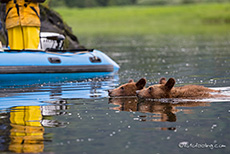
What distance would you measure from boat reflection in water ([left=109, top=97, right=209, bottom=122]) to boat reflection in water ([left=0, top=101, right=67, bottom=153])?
1179 mm

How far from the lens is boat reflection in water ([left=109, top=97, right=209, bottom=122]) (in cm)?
796

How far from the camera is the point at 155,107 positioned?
8898 millimetres

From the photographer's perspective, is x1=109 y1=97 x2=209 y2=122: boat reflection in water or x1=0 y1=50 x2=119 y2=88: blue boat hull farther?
x1=0 y1=50 x2=119 y2=88: blue boat hull

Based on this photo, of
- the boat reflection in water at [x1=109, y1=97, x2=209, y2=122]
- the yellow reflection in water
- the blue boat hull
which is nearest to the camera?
the yellow reflection in water

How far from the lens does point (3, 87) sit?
11812mm

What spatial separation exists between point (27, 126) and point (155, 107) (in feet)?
8.62

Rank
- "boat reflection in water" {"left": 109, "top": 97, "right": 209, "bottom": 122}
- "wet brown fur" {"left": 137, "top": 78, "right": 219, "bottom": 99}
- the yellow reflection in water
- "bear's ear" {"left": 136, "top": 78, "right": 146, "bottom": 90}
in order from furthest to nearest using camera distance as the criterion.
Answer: "bear's ear" {"left": 136, "top": 78, "right": 146, "bottom": 90}
"wet brown fur" {"left": 137, "top": 78, "right": 219, "bottom": 99}
"boat reflection in water" {"left": 109, "top": 97, "right": 209, "bottom": 122}
the yellow reflection in water

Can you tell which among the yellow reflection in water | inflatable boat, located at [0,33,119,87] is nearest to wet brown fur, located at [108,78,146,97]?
the yellow reflection in water

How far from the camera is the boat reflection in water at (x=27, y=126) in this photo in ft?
20.5

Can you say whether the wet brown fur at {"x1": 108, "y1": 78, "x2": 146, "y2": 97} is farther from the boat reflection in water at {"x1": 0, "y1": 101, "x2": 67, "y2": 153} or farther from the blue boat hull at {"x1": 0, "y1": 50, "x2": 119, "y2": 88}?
the blue boat hull at {"x1": 0, "y1": 50, "x2": 119, "y2": 88}

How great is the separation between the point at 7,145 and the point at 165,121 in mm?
2613

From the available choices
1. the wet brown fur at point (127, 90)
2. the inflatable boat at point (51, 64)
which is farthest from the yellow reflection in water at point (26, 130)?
the inflatable boat at point (51, 64)

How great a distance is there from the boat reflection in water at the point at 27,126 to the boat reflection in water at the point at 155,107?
118cm

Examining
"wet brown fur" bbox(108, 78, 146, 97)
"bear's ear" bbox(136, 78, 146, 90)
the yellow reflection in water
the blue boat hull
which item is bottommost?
the blue boat hull
